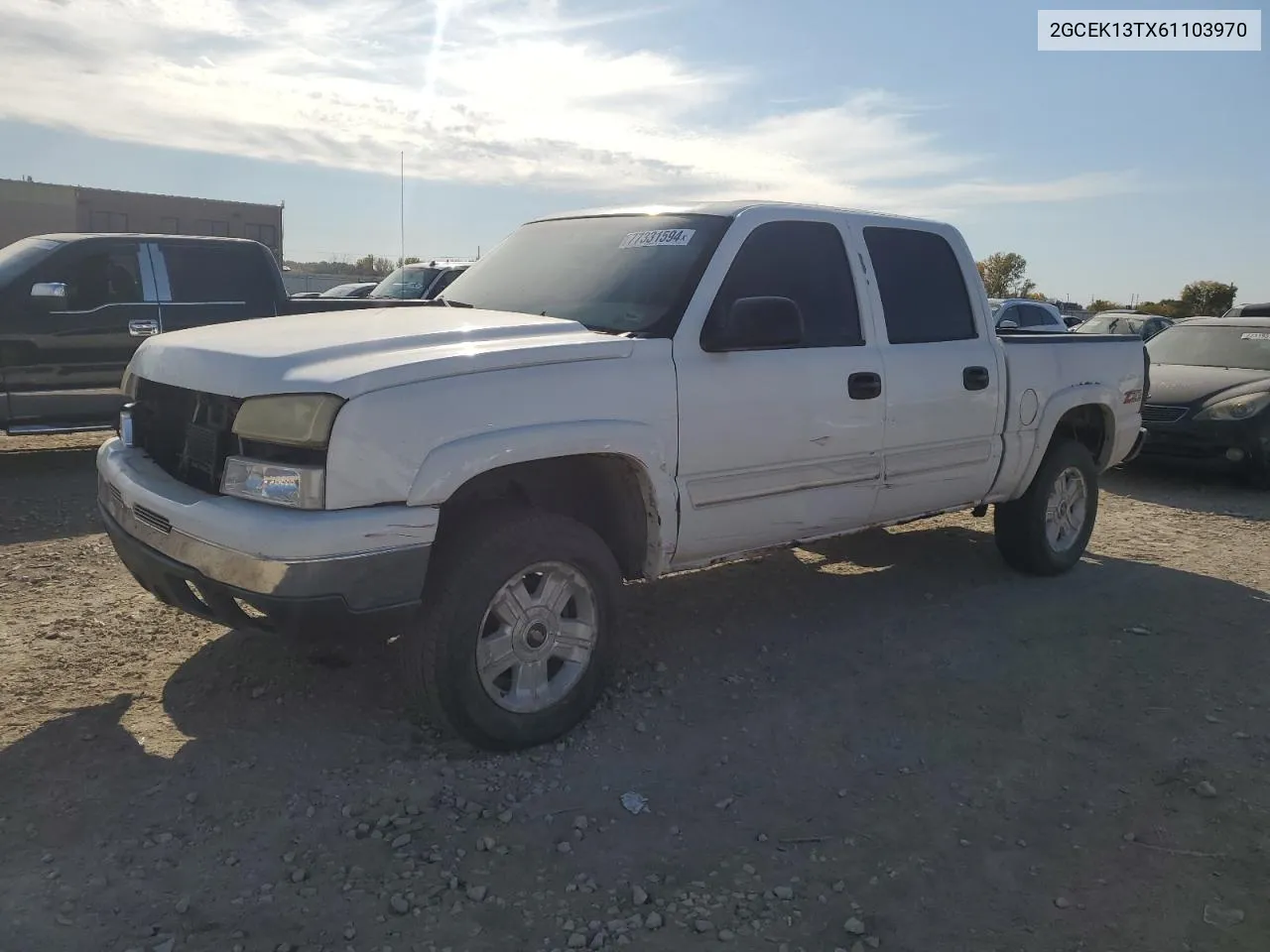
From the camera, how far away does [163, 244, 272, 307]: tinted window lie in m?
8.69

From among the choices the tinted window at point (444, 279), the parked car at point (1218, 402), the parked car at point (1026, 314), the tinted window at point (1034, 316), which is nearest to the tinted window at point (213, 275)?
the tinted window at point (444, 279)

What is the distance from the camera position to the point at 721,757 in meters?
3.64

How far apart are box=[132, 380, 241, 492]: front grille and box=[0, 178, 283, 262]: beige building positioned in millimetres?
27825

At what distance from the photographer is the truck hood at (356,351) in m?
3.12

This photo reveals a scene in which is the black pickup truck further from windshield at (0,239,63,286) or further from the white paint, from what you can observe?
the white paint

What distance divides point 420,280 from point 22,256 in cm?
732

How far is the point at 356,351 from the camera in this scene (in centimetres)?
329

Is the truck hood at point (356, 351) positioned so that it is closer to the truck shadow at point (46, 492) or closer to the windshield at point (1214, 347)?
the truck shadow at point (46, 492)

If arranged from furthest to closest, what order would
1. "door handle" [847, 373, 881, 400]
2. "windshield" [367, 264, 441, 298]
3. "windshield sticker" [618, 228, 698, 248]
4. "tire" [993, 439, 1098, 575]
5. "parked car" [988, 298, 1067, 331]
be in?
"parked car" [988, 298, 1067, 331], "windshield" [367, 264, 441, 298], "tire" [993, 439, 1098, 575], "door handle" [847, 373, 881, 400], "windshield sticker" [618, 228, 698, 248]

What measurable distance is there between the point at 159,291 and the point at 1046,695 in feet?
24.9

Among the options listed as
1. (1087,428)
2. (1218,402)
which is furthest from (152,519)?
(1218,402)

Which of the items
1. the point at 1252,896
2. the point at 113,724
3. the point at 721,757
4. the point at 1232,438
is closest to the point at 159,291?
the point at 113,724

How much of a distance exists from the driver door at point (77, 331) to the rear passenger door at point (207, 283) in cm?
13

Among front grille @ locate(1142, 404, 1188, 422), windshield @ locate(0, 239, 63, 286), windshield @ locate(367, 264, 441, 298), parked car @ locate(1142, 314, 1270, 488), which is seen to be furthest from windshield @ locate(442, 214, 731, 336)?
windshield @ locate(367, 264, 441, 298)
